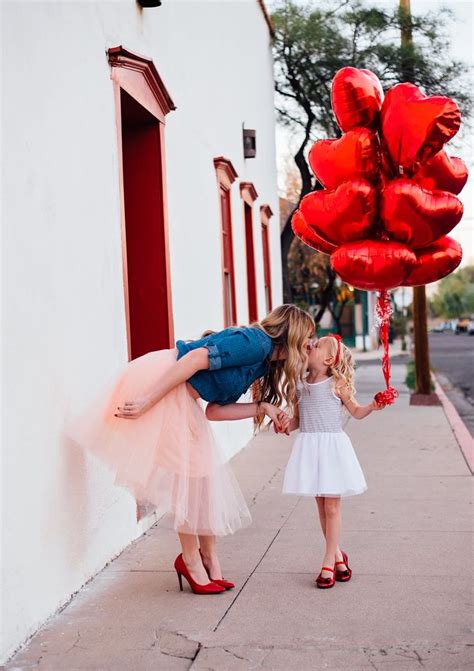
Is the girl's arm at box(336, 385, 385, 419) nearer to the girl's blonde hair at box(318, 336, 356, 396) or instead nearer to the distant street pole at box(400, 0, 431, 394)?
the girl's blonde hair at box(318, 336, 356, 396)

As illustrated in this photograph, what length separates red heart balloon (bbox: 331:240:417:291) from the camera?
5109 millimetres

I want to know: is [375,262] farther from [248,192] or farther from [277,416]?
[248,192]

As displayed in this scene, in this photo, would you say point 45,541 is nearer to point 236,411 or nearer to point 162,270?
point 236,411

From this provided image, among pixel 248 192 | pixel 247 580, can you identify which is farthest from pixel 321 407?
pixel 248 192

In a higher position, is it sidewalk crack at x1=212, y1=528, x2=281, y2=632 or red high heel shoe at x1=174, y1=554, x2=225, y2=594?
red high heel shoe at x1=174, y1=554, x2=225, y2=594

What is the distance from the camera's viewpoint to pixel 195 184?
9.28 metres

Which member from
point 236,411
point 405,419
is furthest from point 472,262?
point 236,411

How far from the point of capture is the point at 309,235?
18.8ft

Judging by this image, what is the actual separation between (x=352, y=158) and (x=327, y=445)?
64.3 inches

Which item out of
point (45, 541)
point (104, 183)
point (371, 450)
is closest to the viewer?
point (45, 541)

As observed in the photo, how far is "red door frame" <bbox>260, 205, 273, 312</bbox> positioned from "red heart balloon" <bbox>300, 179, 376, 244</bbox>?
989 cm

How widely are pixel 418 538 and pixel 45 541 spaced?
2980 mm

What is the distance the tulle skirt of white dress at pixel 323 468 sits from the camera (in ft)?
17.3

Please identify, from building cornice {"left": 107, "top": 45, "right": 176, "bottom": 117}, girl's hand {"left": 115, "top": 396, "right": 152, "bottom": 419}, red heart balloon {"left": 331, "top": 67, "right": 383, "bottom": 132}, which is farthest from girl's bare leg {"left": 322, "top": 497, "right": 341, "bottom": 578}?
building cornice {"left": 107, "top": 45, "right": 176, "bottom": 117}
